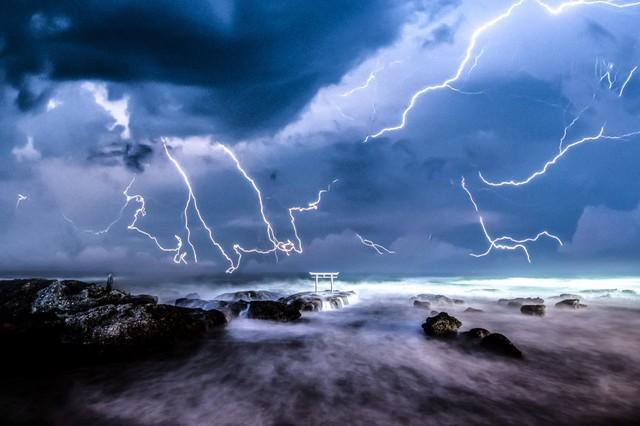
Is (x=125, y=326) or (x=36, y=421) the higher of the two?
(x=125, y=326)

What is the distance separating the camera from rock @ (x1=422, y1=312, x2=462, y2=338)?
10.1 meters

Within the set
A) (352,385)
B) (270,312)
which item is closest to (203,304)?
(270,312)

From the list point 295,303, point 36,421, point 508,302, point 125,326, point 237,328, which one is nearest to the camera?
point 36,421

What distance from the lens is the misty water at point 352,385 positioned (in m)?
4.73

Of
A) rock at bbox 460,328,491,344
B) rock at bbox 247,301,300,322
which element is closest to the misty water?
rock at bbox 460,328,491,344

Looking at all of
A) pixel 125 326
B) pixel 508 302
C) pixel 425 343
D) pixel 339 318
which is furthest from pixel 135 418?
pixel 508 302

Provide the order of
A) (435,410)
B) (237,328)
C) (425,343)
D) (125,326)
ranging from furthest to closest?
(237,328), (425,343), (125,326), (435,410)

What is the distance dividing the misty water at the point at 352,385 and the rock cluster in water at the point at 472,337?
38cm

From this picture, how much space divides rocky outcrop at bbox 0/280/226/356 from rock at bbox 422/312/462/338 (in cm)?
698

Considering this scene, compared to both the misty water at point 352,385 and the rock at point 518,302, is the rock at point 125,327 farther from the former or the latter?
the rock at point 518,302

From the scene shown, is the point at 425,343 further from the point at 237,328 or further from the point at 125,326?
the point at 125,326

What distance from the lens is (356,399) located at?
5273 millimetres

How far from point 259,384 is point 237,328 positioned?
5276mm

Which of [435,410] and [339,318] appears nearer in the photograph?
[435,410]
